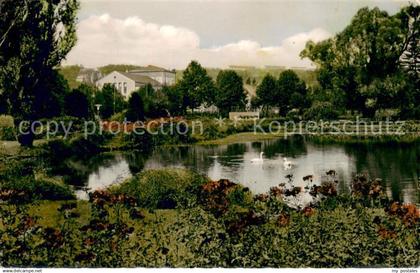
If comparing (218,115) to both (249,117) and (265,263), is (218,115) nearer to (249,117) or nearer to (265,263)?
(249,117)

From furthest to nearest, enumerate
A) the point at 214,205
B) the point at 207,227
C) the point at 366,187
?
1. the point at 366,187
2. the point at 214,205
3. the point at 207,227

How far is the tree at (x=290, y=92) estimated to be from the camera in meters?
11.6

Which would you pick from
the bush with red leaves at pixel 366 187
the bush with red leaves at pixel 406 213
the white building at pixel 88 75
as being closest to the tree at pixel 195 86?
the white building at pixel 88 75

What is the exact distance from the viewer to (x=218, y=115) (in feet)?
38.2

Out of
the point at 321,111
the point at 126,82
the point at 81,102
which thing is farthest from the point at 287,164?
the point at 81,102

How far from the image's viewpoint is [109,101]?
1148 centimetres

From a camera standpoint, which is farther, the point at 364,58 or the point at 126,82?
the point at 364,58

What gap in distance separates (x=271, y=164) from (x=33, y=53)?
497 cm

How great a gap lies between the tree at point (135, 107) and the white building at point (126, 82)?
0.10 metres

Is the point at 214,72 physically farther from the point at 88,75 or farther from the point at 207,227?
the point at 207,227

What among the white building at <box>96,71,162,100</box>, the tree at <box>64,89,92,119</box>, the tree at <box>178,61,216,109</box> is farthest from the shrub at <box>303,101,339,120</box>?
the tree at <box>64,89,92,119</box>

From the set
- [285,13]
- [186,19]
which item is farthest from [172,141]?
[285,13]

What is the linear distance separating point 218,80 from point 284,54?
1.36m

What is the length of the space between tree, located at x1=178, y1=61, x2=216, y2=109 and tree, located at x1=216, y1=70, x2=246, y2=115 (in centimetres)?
17
